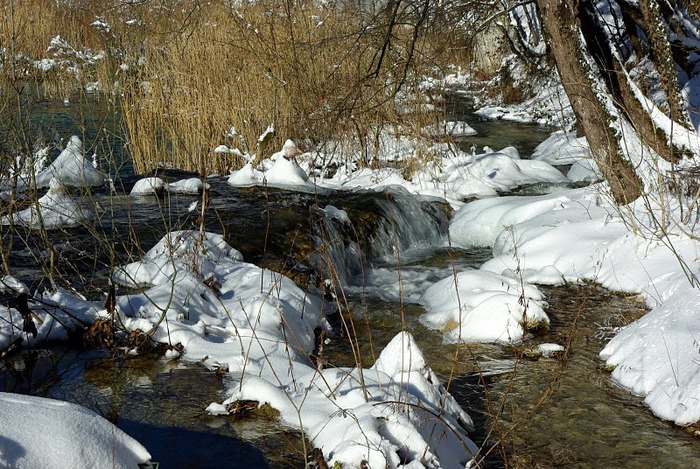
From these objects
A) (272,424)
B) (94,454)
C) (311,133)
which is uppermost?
(311,133)

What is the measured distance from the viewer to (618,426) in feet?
11.6

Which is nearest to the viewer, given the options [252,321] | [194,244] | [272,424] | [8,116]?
[272,424]

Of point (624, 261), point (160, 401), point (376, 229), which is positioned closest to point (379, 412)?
point (160, 401)

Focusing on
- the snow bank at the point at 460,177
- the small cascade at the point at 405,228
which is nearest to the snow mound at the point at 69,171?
the snow bank at the point at 460,177

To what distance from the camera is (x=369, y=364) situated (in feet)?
14.3

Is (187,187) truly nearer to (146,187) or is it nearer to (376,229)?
(146,187)

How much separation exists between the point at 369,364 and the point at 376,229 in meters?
3.06

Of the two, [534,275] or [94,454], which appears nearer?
[94,454]

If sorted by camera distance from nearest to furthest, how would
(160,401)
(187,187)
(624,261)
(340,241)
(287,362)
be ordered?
1. (160,401)
2. (287,362)
3. (624,261)
4. (340,241)
5. (187,187)

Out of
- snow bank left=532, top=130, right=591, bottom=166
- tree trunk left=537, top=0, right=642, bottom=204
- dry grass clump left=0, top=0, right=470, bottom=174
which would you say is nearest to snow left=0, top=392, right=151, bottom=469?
tree trunk left=537, top=0, right=642, bottom=204

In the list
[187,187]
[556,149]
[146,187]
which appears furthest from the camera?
[556,149]

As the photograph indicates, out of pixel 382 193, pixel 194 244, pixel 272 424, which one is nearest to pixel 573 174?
pixel 382 193

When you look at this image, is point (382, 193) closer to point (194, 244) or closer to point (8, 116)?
point (194, 244)

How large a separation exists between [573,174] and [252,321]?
649cm
